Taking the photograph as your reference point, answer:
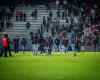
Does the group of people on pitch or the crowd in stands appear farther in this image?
the crowd in stands

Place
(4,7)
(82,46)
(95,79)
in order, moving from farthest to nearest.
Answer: (4,7) < (82,46) < (95,79)

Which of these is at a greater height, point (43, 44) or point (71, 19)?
point (71, 19)

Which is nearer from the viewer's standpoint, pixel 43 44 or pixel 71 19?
pixel 43 44

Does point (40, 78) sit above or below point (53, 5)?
below

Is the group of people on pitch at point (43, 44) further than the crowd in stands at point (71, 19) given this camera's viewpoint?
No

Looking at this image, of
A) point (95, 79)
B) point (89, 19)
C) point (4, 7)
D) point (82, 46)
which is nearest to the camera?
point (95, 79)

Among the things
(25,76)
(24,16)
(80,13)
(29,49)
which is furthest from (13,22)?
(25,76)

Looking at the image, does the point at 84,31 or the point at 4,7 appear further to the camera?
the point at 4,7

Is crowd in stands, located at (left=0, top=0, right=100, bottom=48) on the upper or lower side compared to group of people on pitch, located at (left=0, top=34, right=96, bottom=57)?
upper

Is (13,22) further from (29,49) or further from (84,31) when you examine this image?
(84,31)

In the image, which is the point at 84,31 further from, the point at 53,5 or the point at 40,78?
the point at 40,78

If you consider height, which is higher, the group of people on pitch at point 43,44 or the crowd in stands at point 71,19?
the crowd in stands at point 71,19

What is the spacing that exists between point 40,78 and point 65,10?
2415cm

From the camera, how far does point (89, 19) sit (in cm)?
3397
